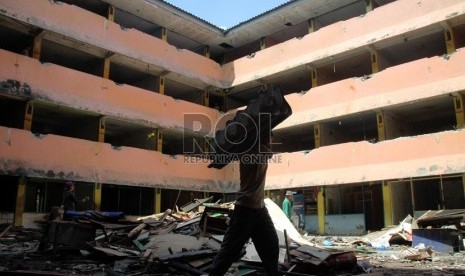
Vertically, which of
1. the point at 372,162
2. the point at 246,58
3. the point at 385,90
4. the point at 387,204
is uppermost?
the point at 246,58

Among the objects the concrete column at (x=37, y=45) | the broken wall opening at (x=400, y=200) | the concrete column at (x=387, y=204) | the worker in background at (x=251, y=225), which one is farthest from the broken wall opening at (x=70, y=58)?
the worker in background at (x=251, y=225)

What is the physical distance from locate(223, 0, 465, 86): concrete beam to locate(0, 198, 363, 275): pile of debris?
10.9 metres

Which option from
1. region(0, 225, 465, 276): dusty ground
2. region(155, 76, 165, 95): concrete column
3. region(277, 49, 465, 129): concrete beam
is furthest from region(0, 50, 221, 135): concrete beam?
region(0, 225, 465, 276): dusty ground

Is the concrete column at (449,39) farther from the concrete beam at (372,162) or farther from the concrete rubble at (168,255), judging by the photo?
the concrete rubble at (168,255)

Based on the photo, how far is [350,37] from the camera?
18.6 metres

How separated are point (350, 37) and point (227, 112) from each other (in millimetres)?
7589

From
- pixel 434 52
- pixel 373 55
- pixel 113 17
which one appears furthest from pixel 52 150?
pixel 434 52

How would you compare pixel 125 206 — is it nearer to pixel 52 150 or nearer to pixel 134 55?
pixel 52 150

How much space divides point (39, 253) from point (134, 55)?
12.8m

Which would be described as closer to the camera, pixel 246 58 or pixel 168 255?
pixel 168 255

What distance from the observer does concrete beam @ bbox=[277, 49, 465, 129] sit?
606 inches

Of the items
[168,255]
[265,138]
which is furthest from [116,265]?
[265,138]

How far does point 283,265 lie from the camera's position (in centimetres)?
623

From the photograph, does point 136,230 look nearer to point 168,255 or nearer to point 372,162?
point 168,255
